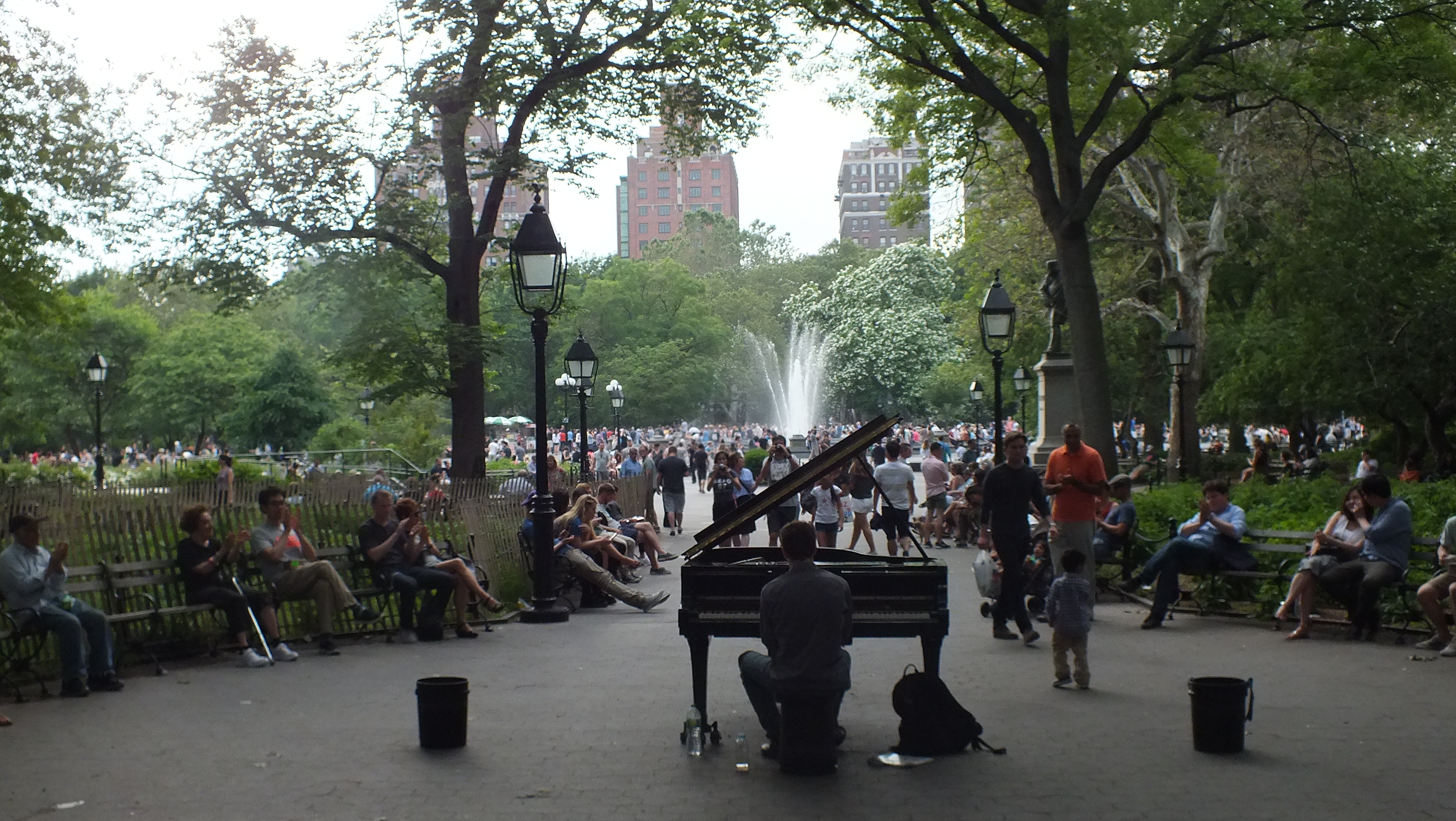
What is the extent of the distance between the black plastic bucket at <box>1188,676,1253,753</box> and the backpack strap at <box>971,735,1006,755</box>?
1066mm

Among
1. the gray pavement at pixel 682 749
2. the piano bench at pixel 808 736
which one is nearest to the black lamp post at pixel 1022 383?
the gray pavement at pixel 682 749

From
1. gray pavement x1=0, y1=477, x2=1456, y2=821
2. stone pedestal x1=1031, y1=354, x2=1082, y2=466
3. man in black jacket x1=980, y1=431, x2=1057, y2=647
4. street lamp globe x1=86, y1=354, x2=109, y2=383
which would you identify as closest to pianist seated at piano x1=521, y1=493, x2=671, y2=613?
gray pavement x1=0, y1=477, x2=1456, y2=821

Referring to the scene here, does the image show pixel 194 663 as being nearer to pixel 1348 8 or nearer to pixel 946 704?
pixel 946 704

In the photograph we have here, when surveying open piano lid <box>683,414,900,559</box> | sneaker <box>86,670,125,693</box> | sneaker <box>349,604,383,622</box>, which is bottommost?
sneaker <box>86,670,125,693</box>

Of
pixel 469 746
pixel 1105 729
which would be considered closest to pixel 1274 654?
pixel 1105 729

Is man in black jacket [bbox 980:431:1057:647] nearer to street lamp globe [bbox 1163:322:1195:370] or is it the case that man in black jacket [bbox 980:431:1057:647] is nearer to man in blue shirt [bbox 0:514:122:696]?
man in blue shirt [bbox 0:514:122:696]

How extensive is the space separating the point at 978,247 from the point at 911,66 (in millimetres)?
18631

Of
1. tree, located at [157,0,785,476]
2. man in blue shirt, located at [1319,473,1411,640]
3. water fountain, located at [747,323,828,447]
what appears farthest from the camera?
water fountain, located at [747,323,828,447]

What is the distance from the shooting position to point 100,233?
29.3m

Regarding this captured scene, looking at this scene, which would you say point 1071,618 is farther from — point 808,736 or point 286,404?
point 286,404

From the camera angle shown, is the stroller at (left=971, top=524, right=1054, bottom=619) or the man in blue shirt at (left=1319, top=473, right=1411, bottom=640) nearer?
the man in blue shirt at (left=1319, top=473, right=1411, bottom=640)

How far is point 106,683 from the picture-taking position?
10.7 meters

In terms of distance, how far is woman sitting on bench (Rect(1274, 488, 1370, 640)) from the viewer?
488 inches

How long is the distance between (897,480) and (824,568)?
41.9ft
